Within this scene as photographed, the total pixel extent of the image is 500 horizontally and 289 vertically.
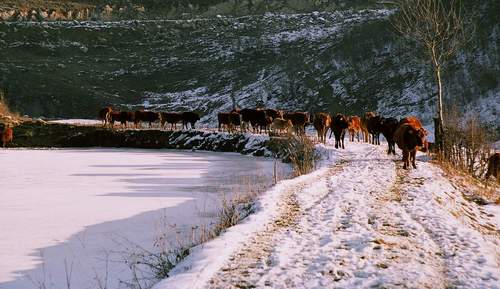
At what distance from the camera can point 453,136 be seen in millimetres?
17469

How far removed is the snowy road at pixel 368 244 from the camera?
550 centimetres

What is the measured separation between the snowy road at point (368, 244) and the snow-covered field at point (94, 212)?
1.81 m

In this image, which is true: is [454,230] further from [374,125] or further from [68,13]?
[68,13]

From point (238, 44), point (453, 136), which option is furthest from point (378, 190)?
point (238, 44)

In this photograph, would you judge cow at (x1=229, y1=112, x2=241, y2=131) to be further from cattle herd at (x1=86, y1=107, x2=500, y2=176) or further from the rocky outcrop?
the rocky outcrop

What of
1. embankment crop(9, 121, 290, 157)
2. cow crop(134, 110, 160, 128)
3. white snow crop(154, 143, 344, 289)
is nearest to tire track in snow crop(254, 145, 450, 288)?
white snow crop(154, 143, 344, 289)

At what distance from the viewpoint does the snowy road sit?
5.50 meters

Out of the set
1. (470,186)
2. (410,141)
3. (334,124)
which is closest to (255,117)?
(334,124)

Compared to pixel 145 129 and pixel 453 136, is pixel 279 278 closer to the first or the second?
pixel 453 136

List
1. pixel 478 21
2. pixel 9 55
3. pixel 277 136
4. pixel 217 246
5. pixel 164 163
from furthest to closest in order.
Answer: pixel 9 55 → pixel 478 21 → pixel 277 136 → pixel 164 163 → pixel 217 246

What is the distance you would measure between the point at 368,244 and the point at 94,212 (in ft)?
21.6

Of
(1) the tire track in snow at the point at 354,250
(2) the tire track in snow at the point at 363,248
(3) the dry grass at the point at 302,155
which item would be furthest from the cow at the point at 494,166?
(1) the tire track in snow at the point at 354,250

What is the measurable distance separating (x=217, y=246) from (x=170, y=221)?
3.83 m

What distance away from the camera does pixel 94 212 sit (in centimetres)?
1130
